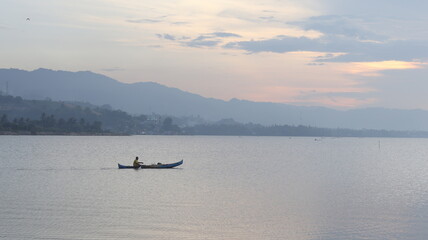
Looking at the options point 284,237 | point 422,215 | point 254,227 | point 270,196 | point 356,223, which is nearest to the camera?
point 284,237

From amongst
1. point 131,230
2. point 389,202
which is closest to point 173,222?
point 131,230

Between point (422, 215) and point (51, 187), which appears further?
point (51, 187)

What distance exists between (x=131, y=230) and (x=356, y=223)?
50.5ft

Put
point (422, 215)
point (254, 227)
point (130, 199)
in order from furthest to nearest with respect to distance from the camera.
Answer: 1. point (130, 199)
2. point (422, 215)
3. point (254, 227)

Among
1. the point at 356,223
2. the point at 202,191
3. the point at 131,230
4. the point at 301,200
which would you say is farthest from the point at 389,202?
the point at 131,230

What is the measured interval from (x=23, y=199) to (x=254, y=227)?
70.2 feet

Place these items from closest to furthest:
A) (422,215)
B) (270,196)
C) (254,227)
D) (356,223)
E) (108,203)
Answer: (254,227) < (356,223) < (422,215) < (108,203) < (270,196)

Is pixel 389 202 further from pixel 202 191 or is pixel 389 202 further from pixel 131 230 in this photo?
pixel 131 230

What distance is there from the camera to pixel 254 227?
36.6 m

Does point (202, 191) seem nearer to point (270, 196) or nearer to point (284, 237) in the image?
point (270, 196)

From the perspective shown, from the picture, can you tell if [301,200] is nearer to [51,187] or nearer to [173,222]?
[173,222]

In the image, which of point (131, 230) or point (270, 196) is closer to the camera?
point (131, 230)

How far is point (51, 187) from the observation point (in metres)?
57.3

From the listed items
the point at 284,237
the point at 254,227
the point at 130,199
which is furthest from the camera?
the point at 130,199
